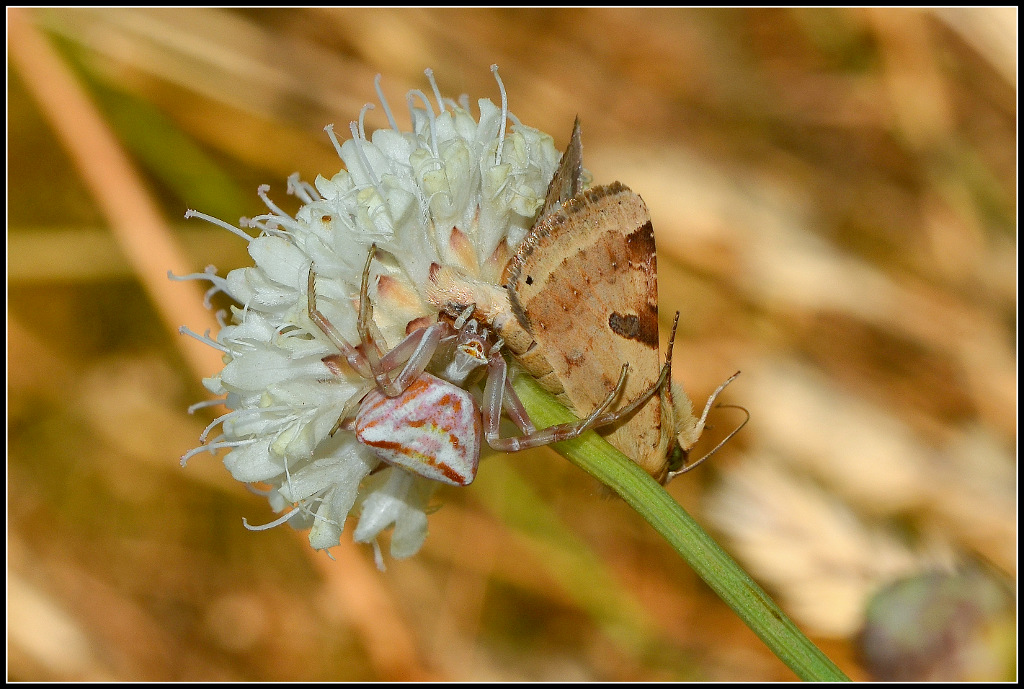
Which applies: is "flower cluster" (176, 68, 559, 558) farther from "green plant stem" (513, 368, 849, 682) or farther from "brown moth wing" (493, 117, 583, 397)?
"green plant stem" (513, 368, 849, 682)

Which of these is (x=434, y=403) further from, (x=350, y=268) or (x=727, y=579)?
(x=727, y=579)

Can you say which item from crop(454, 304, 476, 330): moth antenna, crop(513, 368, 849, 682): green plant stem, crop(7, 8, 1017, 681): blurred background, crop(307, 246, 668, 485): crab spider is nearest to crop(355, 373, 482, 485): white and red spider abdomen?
crop(307, 246, 668, 485): crab spider

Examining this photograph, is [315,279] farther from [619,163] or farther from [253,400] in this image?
[619,163]

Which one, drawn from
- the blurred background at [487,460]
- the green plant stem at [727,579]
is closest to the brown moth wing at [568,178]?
the green plant stem at [727,579]

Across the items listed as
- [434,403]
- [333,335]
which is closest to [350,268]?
[333,335]

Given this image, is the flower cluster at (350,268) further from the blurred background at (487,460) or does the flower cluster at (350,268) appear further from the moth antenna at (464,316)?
the blurred background at (487,460)

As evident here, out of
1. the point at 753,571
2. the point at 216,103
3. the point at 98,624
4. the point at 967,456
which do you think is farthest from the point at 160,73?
the point at 967,456

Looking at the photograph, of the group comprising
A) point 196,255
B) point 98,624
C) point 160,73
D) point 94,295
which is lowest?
point 98,624
